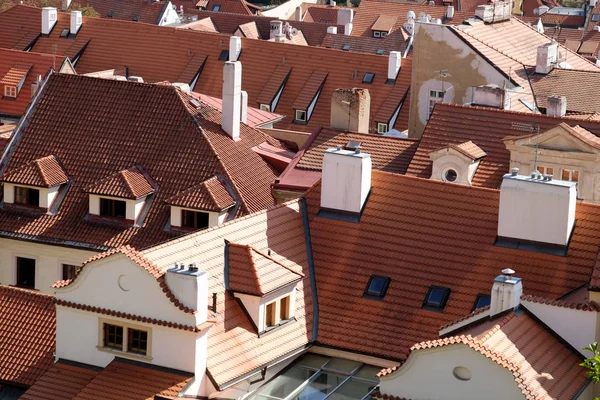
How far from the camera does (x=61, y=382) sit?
38.5m

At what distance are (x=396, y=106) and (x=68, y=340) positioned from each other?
36.9m

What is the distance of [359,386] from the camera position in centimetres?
3847

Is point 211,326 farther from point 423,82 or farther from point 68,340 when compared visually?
point 423,82

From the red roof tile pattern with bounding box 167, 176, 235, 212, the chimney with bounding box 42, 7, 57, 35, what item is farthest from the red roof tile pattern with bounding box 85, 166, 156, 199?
the chimney with bounding box 42, 7, 57, 35

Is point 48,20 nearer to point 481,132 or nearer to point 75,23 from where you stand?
point 75,23

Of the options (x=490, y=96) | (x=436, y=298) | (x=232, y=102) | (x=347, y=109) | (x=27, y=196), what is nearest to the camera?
(x=436, y=298)

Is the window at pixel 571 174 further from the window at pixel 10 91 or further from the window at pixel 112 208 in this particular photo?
the window at pixel 10 91

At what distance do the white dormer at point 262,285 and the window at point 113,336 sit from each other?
2.96 m

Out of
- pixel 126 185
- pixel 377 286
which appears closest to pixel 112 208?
pixel 126 185

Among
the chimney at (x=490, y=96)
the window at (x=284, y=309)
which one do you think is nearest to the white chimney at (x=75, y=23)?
the chimney at (x=490, y=96)

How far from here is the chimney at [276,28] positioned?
330ft

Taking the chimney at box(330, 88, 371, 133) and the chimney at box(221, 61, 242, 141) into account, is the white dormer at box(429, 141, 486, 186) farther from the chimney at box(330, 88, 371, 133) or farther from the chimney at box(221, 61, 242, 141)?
the chimney at box(221, 61, 242, 141)

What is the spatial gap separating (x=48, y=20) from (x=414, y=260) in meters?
49.0

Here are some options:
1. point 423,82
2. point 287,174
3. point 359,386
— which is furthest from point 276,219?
point 423,82
